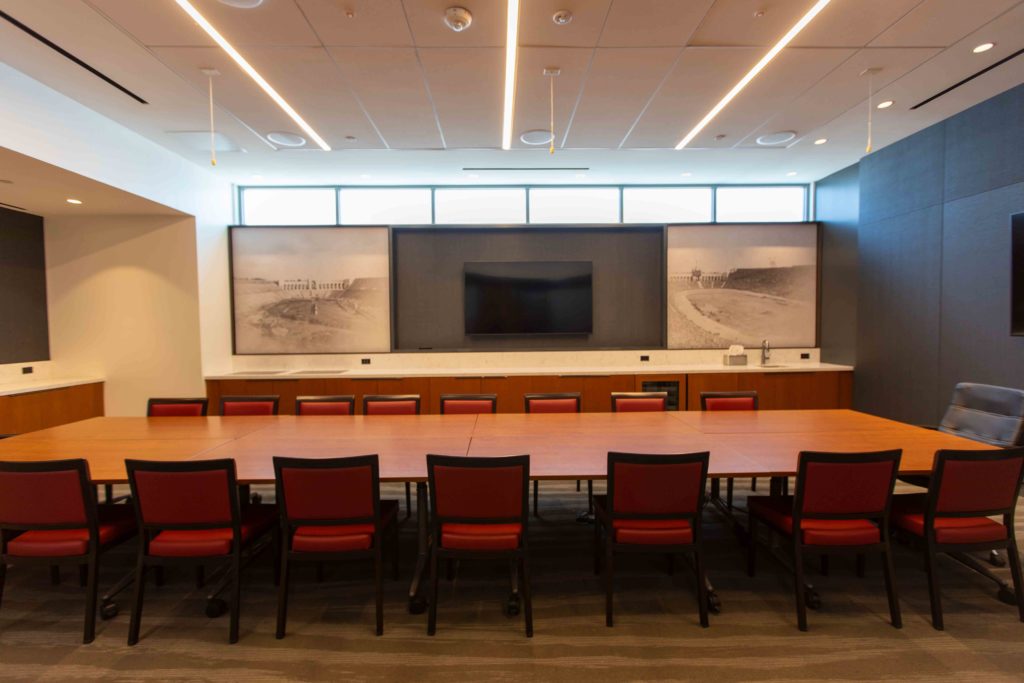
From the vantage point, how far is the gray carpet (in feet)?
6.13

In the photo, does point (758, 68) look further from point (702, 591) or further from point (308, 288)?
point (308, 288)

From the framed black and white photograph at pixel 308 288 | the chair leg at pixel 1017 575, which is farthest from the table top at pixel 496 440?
the framed black and white photograph at pixel 308 288

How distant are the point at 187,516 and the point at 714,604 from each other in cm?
266

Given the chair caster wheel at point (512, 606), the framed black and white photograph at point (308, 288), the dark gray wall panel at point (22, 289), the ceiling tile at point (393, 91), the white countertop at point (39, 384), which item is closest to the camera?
the chair caster wheel at point (512, 606)

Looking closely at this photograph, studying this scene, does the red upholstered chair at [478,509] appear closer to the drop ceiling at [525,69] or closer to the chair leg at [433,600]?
the chair leg at [433,600]

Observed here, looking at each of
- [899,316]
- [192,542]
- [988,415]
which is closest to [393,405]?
[192,542]

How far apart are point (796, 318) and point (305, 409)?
6286 millimetres

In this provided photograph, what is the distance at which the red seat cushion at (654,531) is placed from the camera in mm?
2127

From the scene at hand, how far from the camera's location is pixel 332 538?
6.87 ft

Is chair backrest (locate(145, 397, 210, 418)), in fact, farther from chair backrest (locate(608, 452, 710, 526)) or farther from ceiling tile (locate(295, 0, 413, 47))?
chair backrest (locate(608, 452, 710, 526))

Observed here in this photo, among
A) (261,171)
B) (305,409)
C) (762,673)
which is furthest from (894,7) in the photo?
(261,171)

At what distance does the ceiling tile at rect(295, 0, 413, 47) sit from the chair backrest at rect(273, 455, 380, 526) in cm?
255

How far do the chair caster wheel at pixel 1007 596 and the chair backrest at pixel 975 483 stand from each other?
50cm

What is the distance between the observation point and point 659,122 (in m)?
4.06
